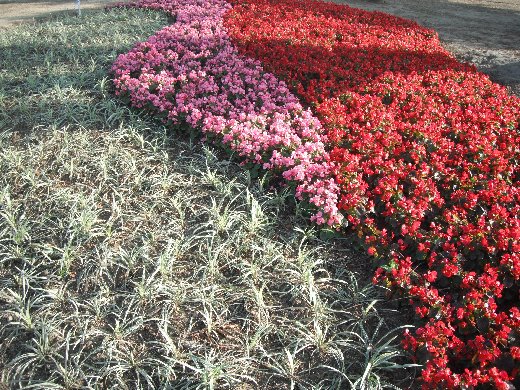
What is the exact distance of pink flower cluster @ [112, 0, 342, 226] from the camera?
14.1ft

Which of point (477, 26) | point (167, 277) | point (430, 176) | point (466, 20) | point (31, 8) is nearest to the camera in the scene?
point (167, 277)

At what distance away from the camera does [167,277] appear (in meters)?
3.42

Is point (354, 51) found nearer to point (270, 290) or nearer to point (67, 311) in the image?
point (270, 290)

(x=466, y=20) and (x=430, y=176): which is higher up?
(x=466, y=20)

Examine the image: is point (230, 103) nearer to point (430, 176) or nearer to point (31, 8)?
point (430, 176)

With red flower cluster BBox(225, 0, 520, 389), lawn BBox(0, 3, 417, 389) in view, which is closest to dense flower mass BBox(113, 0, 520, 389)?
red flower cluster BBox(225, 0, 520, 389)

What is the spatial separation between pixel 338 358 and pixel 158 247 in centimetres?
172

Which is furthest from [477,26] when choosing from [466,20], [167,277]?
[167,277]

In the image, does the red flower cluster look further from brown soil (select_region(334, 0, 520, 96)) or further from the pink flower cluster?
brown soil (select_region(334, 0, 520, 96))

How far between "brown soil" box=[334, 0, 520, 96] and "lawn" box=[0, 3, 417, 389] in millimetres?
5682

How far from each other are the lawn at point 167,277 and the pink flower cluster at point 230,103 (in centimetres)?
24

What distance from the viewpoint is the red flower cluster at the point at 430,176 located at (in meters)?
2.83

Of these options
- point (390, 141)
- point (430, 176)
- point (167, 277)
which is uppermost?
point (390, 141)

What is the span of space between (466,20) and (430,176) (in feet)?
32.8
